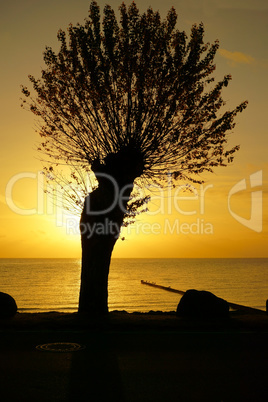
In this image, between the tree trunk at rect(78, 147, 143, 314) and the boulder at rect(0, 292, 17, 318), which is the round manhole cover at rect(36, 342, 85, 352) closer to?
the boulder at rect(0, 292, 17, 318)

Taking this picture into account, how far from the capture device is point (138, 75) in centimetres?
1923

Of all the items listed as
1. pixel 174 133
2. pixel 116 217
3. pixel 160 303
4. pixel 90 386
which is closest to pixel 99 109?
pixel 174 133

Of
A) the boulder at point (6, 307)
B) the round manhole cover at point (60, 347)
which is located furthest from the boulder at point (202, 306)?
the boulder at point (6, 307)

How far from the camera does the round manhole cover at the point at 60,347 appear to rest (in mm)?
11500

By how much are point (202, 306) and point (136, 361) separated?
7.29 m

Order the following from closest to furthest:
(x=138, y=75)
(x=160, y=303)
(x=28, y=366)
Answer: (x=28, y=366)
(x=138, y=75)
(x=160, y=303)

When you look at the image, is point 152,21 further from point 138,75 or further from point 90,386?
point 90,386

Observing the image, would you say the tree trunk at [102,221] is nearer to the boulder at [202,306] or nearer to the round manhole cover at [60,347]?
the boulder at [202,306]

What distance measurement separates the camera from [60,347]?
1188cm

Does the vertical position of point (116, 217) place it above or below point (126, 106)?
below

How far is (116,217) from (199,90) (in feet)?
22.4

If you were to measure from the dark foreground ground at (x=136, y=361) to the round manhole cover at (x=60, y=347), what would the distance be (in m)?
0.26

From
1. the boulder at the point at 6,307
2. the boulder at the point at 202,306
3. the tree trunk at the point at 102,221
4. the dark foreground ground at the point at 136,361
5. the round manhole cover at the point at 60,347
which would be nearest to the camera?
the dark foreground ground at the point at 136,361

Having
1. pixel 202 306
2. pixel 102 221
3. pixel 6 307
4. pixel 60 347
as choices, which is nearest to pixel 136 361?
pixel 60 347
